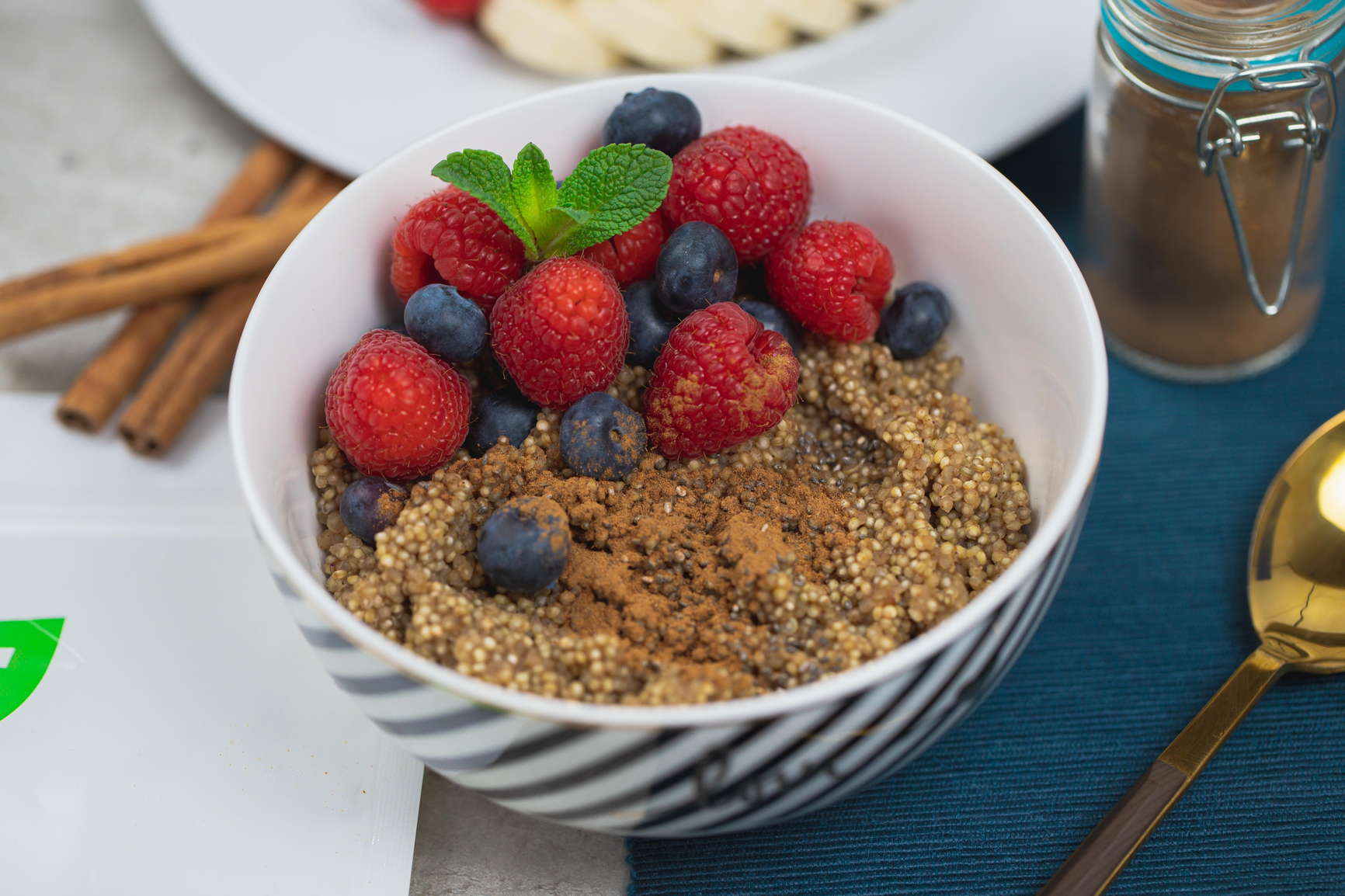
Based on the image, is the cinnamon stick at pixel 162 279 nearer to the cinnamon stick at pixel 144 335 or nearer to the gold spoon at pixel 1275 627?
the cinnamon stick at pixel 144 335

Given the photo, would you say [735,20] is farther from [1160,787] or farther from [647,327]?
[1160,787]

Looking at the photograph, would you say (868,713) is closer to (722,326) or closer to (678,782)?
(678,782)

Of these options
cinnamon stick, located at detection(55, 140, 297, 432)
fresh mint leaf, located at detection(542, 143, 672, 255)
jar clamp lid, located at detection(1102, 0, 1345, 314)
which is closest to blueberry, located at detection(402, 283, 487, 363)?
fresh mint leaf, located at detection(542, 143, 672, 255)

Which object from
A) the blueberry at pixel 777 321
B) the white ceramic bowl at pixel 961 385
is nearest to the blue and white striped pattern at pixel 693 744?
the white ceramic bowl at pixel 961 385

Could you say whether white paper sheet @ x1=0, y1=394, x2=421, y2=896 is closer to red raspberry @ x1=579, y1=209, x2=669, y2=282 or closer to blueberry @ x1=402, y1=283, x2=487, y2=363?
blueberry @ x1=402, y1=283, x2=487, y2=363

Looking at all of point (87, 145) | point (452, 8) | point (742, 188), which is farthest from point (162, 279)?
point (742, 188)
